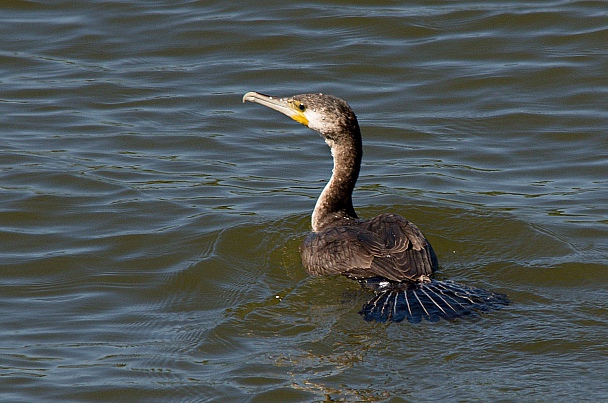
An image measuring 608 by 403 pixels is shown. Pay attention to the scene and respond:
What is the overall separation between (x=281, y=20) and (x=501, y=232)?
6.06m

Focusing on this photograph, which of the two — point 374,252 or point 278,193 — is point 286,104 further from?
point 374,252

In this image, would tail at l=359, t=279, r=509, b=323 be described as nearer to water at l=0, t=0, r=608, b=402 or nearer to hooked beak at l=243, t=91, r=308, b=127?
water at l=0, t=0, r=608, b=402

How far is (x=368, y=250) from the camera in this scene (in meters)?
7.31

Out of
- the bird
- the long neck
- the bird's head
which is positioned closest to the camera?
the bird

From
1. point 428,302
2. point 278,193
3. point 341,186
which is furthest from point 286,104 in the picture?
point 428,302

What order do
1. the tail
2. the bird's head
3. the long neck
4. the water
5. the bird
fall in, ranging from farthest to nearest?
the long neck < the bird's head < the bird < the tail < the water

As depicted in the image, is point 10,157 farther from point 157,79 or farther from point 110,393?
point 110,393

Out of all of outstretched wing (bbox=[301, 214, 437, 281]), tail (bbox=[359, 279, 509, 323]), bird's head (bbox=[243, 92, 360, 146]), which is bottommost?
tail (bbox=[359, 279, 509, 323])

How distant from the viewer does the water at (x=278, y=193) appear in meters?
6.26

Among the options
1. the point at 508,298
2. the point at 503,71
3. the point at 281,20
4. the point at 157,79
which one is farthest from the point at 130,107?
the point at 508,298

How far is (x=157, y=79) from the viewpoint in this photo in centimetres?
1216

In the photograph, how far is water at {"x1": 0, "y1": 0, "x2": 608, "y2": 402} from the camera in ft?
20.5

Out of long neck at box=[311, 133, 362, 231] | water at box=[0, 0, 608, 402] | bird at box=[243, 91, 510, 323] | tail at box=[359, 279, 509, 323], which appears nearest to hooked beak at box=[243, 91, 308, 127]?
bird at box=[243, 91, 510, 323]

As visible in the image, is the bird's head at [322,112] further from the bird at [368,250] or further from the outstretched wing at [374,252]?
the outstretched wing at [374,252]
